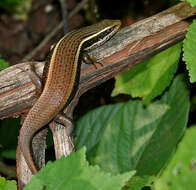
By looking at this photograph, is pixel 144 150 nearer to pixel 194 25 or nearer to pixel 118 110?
pixel 118 110

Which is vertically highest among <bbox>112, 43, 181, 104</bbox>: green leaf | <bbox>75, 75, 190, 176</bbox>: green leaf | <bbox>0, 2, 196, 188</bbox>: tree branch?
<bbox>0, 2, 196, 188</bbox>: tree branch

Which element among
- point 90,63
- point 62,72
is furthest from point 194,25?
point 62,72

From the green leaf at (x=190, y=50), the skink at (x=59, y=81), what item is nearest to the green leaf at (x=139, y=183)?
the skink at (x=59, y=81)

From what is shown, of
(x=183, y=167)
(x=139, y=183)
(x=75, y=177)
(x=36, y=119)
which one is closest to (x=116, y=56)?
(x=36, y=119)

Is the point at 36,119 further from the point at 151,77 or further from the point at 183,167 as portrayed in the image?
the point at 183,167

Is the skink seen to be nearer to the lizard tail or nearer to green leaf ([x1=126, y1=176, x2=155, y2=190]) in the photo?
the lizard tail

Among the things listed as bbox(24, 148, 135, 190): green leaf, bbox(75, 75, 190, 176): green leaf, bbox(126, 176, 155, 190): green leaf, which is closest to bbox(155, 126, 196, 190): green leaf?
bbox(24, 148, 135, 190): green leaf

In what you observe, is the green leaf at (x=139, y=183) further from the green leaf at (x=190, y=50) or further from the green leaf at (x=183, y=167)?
the green leaf at (x=183, y=167)
